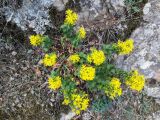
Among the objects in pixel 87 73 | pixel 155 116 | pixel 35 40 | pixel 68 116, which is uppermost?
pixel 35 40

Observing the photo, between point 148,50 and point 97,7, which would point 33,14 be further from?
point 148,50

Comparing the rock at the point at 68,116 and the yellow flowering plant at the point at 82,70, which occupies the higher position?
the yellow flowering plant at the point at 82,70

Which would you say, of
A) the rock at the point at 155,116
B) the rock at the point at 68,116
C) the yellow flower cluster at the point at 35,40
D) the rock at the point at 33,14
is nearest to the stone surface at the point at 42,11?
the rock at the point at 33,14

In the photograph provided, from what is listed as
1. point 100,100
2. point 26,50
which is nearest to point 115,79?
point 100,100

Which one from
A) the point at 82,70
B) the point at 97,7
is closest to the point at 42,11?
Answer: the point at 97,7

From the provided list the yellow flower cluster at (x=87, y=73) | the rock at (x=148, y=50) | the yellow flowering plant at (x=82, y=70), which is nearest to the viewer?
the yellow flower cluster at (x=87, y=73)

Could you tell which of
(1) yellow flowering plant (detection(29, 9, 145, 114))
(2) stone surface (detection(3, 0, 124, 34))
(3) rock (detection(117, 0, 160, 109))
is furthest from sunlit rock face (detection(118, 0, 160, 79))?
(2) stone surface (detection(3, 0, 124, 34))

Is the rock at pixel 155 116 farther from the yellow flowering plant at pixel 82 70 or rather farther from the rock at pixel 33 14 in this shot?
the rock at pixel 33 14

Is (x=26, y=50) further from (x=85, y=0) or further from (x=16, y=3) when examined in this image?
(x=85, y=0)
